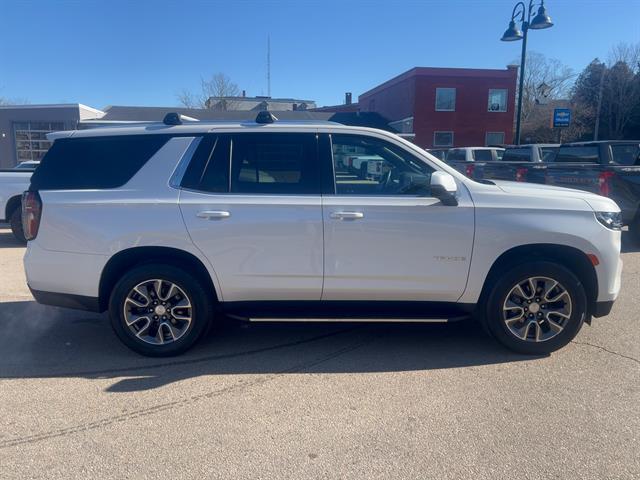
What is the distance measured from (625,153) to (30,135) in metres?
30.3

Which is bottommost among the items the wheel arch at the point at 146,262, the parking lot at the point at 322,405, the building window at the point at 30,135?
the parking lot at the point at 322,405

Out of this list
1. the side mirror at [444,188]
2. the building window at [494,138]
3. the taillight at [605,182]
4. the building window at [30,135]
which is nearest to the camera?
the side mirror at [444,188]

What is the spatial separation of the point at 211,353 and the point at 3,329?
7.48 ft

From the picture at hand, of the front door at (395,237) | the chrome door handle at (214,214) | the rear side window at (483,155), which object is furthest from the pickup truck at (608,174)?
the rear side window at (483,155)

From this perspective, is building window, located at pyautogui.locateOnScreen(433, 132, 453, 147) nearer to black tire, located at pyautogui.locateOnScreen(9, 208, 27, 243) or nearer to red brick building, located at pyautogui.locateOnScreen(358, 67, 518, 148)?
red brick building, located at pyautogui.locateOnScreen(358, 67, 518, 148)

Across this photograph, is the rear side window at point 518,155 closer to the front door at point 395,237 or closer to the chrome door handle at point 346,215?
the front door at point 395,237

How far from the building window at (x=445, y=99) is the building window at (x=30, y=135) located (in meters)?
23.6

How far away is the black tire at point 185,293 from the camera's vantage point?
4215mm

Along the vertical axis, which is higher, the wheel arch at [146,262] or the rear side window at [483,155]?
the rear side window at [483,155]

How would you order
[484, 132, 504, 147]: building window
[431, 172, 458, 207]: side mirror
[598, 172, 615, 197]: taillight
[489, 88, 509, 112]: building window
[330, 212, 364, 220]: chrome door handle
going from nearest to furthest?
[431, 172, 458, 207]: side mirror → [330, 212, 364, 220]: chrome door handle → [598, 172, 615, 197]: taillight → [489, 88, 509, 112]: building window → [484, 132, 504, 147]: building window

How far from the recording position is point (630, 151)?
34.1 ft

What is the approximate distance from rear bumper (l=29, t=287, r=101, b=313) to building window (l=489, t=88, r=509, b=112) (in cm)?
3548

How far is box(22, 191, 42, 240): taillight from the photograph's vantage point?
4.22 m

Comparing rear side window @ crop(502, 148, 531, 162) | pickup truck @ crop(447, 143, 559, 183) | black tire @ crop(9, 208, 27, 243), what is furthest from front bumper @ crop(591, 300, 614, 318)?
rear side window @ crop(502, 148, 531, 162)
